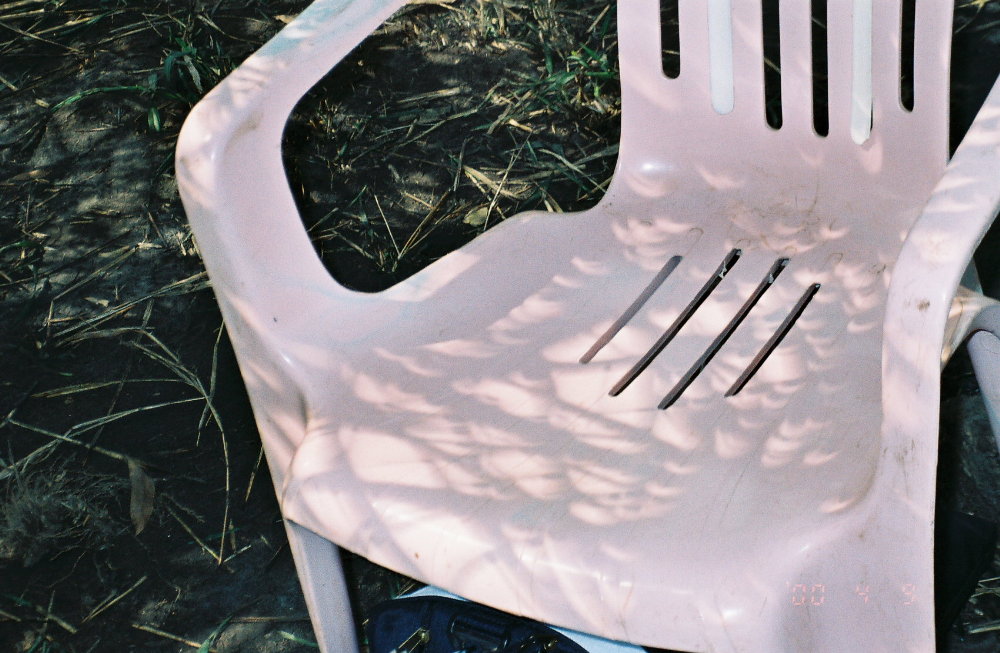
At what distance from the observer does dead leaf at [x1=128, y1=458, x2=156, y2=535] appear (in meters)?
1.39

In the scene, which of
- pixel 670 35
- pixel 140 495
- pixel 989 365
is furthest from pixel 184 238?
pixel 989 365

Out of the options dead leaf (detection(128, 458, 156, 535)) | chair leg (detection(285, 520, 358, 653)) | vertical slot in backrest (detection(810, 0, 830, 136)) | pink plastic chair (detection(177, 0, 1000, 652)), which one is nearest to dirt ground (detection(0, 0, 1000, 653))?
dead leaf (detection(128, 458, 156, 535))

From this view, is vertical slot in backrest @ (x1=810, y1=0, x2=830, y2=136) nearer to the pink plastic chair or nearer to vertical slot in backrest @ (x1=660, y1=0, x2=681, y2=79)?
vertical slot in backrest @ (x1=660, y1=0, x2=681, y2=79)

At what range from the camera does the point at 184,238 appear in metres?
1.74

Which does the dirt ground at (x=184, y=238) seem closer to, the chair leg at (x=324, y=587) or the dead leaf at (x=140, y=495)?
the dead leaf at (x=140, y=495)

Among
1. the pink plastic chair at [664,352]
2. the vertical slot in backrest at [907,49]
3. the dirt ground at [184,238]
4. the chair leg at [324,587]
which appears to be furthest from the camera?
the vertical slot in backrest at [907,49]

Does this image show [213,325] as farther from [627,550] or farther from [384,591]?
[627,550]

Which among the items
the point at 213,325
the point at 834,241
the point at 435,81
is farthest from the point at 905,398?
the point at 435,81

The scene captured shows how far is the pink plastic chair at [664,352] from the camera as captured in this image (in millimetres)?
692

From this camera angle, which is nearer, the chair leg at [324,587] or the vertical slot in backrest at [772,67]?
the chair leg at [324,587]

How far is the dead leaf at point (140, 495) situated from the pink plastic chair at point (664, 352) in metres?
0.55

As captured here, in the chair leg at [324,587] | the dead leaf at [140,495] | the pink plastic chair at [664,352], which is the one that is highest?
the pink plastic chair at [664,352]

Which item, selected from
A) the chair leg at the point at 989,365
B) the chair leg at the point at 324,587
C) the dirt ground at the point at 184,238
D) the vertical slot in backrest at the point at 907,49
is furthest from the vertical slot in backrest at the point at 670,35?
the chair leg at the point at 324,587

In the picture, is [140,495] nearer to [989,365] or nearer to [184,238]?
[184,238]
